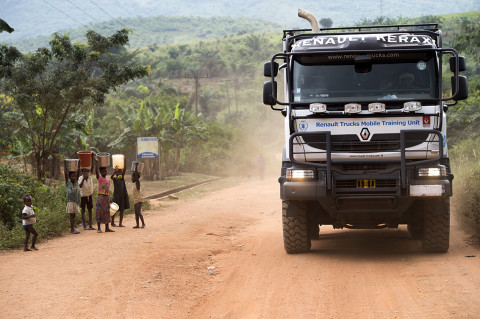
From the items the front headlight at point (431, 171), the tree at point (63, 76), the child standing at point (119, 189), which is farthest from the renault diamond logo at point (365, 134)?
the tree at point (63, 76)

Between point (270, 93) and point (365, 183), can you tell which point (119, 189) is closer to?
point (270, 93)

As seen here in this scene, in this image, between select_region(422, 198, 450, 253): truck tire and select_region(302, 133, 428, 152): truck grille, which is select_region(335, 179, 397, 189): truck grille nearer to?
select_region(302, 133, 428, 152): truck grille

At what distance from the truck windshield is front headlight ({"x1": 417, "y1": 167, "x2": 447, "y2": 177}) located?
3.52 ft

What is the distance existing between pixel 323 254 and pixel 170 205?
12942 mm

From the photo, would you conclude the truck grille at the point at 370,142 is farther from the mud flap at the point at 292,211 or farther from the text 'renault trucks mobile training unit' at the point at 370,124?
the mud flap at the point at 292,211

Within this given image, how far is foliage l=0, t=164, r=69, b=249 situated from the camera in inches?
503

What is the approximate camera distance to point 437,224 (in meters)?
10.0

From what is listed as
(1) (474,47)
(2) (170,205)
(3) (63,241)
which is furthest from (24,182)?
(1) (474,47)

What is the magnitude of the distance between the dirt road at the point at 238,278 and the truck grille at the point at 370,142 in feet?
5.70

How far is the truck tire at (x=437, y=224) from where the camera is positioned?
32.7 ft

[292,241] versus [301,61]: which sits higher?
[301,61]

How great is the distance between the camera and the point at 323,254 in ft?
35.2

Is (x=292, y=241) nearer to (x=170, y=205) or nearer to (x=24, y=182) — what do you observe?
(x=24, y=182)

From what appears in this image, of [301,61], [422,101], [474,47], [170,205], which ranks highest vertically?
[474,47]
